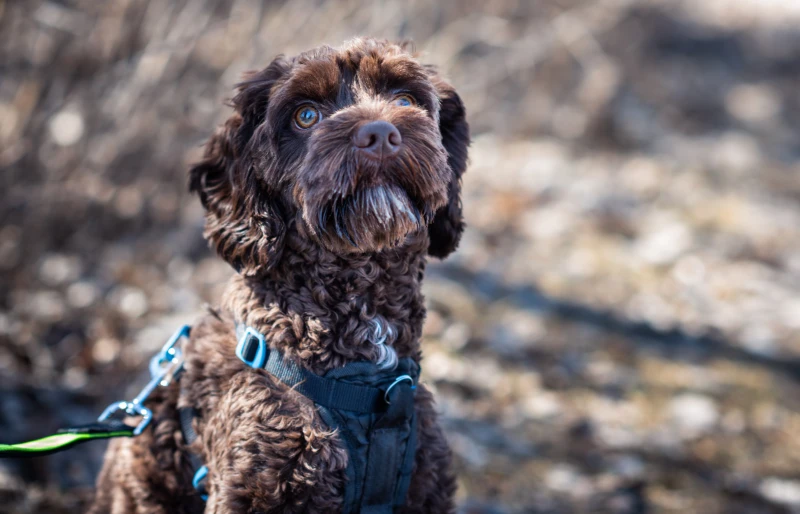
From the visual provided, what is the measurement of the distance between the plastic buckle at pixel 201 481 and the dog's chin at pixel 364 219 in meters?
0.86

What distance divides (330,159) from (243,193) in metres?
0.40

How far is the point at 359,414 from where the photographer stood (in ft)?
7.11

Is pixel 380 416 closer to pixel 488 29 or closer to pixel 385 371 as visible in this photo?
pixel 385 371

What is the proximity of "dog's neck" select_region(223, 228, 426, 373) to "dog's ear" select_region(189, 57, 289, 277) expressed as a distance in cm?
9

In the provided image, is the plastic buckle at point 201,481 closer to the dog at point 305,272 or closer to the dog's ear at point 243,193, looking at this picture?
the dog at point 305,272

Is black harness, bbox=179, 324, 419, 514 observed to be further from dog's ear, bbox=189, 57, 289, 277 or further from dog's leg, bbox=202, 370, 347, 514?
dog's ear, bbox=189, 57, 289, 277

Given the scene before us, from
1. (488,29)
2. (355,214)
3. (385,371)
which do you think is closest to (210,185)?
(355,214)

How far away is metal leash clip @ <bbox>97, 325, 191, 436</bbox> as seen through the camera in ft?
7.81

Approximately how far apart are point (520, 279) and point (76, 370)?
3550mm

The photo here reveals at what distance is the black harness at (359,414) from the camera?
2145 millimetres

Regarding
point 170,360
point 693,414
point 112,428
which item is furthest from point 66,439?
point 693,414

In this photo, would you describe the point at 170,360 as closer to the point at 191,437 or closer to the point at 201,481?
the point at 191,437

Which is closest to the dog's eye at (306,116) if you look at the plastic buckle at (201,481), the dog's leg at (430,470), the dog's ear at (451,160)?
the dog's ear at (451,160)

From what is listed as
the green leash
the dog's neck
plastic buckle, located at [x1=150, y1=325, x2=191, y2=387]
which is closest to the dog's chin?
the dog's neck
